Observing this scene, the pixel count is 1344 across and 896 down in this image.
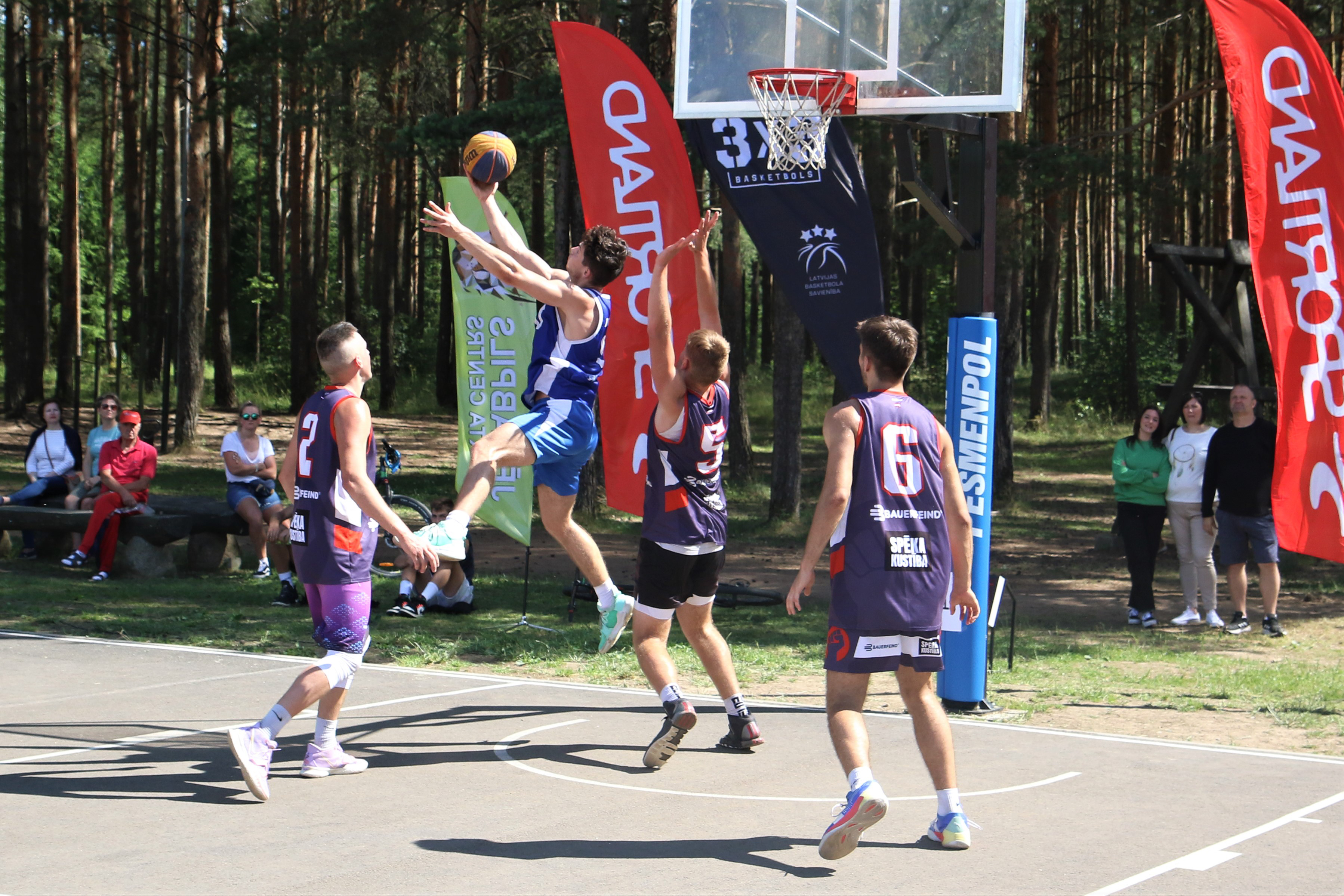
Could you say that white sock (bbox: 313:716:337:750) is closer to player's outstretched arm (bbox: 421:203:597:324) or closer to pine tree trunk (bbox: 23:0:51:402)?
player's outstretched arm (bbox: 421:203:597:324)

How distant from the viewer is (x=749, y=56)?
873cm

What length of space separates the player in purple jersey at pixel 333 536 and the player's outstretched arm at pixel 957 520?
216 cm

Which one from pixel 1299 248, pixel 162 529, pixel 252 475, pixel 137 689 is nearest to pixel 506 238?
pixel 137 689

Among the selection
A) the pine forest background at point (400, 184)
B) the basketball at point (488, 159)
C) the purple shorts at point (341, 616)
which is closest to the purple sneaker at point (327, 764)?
the purple shorts at point (341, 616)

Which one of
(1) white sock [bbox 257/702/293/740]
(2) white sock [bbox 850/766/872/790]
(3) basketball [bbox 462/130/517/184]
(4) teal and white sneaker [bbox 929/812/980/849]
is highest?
(3) basketball [bbox 462/130/517/184]

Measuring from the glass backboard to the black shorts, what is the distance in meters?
3.03

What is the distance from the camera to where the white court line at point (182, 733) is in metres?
6.15

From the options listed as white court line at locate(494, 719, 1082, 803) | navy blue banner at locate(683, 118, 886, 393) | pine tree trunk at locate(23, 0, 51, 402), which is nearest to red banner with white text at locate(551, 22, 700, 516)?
navy blue banner at locate(683, 118, 886, 393)

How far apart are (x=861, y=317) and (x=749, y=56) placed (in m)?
2.72

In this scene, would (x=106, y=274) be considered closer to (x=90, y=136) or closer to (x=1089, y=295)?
(x=90, y=136)

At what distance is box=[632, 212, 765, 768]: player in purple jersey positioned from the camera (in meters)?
6.18

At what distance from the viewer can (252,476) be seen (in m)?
12.8

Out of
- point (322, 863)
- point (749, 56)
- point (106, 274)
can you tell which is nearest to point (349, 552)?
point (322, 863)

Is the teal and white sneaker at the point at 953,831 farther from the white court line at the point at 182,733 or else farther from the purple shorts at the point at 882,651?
the white court line at the point at 182,733
